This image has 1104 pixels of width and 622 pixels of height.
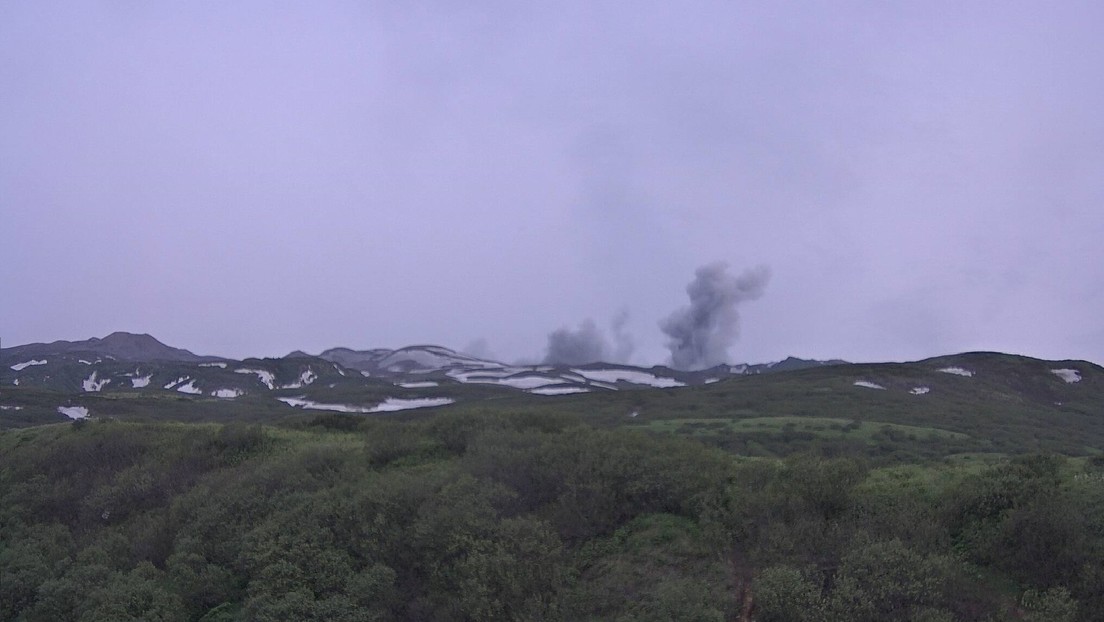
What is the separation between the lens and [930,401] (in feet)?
128

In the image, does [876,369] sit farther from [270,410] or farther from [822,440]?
[270,410]

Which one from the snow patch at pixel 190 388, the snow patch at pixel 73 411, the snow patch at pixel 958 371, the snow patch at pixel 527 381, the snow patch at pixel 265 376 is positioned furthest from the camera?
the snow patch at pixel 265 376

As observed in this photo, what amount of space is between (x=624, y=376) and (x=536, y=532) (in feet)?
231

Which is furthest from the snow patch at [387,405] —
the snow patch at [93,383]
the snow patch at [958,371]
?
the snow patch at [958,371]

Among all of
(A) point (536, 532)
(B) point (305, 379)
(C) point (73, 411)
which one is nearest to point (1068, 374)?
(A) point (536, 532)

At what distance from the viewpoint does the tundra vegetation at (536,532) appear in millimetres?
8094

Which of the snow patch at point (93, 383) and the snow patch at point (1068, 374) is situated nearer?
the snow patch at point (1068, 374)

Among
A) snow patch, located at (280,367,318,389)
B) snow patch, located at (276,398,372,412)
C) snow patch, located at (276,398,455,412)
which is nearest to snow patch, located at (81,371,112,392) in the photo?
snow patch, located at (280,367,318,389)

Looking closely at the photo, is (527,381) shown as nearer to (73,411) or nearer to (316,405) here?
(316,405)

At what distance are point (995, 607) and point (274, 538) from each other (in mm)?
9120

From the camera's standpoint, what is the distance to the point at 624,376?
80.0 meters

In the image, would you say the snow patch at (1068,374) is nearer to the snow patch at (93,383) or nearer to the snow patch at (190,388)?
the snow patch at (190,388)

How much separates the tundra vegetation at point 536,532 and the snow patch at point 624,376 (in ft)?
199

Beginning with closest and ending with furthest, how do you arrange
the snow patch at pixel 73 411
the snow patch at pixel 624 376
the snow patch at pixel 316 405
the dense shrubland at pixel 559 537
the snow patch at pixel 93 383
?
1. the dense shrubland at pixel 559 537
2. the snow patch at pixel 73 411
3. the snow patch at pixel 316 405
4. the snow patch at pixel 624 376
5. the snow patch at pixel 93 383
